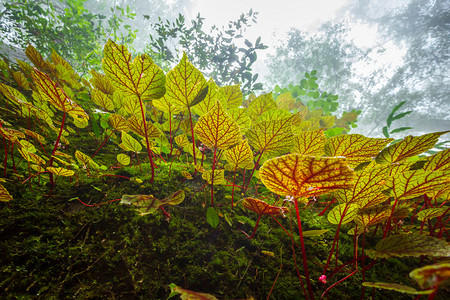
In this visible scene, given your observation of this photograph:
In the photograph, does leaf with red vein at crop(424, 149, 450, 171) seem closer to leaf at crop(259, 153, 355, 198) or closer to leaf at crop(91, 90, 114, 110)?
leaf at crop(259, 153, 355, 198)

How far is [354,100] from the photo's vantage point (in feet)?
A: 67.9

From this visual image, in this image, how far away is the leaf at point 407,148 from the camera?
0.63 metres

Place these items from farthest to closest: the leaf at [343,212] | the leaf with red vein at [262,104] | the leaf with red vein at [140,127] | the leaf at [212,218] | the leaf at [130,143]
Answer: the leaf with red vein at [262,104]
the leaf at [130,143]
the leaf with red vein at [140,127]
the leaf at [212,218]
the leaf at [343,212]

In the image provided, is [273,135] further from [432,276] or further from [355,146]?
[432,276]

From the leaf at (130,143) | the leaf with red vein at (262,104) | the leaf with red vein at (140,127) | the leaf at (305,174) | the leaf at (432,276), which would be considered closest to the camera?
the leaf at (432,276)

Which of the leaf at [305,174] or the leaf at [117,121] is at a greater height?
the leaf at [117,121]

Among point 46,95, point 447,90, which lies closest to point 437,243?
point 46,95

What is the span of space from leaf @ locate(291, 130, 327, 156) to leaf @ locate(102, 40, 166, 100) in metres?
0.67

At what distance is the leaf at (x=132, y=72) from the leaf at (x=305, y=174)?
2.03ft

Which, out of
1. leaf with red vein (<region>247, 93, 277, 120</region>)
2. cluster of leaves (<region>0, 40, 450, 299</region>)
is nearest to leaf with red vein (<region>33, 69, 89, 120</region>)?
cluster of leaves (<region>0, 40, 450, 299</region>)

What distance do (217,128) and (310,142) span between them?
42 centimetres

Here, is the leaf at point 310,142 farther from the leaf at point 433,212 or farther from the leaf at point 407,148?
the leaf at point 433,212

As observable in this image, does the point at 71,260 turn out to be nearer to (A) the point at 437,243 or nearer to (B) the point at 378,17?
(A) the point at 437,243

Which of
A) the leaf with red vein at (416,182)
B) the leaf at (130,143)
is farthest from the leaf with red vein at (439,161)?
the leaf at (130,143)
